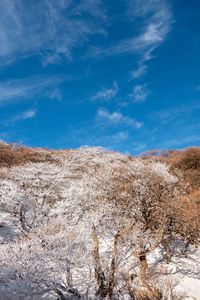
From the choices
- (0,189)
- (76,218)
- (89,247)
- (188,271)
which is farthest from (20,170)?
(188,271)

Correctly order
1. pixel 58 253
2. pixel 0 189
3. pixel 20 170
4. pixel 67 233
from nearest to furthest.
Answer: pixel 58 253 → pixel 67 233 → pixel 0 189 → pixel 20 170

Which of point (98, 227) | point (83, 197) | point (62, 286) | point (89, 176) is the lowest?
point (62, 286)

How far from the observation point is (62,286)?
2048 centimetres

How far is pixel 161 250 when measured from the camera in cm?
2906

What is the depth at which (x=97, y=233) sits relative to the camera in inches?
1054

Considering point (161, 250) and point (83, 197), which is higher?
point (83, 197)

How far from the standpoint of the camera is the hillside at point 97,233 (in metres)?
19.7

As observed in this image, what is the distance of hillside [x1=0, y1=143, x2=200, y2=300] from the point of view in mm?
19688

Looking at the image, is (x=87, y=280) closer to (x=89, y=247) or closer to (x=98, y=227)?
(x=89, y=247)

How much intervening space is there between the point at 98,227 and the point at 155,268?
4.74 m

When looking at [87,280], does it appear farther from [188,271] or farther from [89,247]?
[188,271]

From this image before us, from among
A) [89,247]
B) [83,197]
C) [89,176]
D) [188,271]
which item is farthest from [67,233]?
[188,271]

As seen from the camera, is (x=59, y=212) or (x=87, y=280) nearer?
(x=87, y=280)

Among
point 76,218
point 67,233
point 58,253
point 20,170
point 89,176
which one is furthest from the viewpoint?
point 20,170
